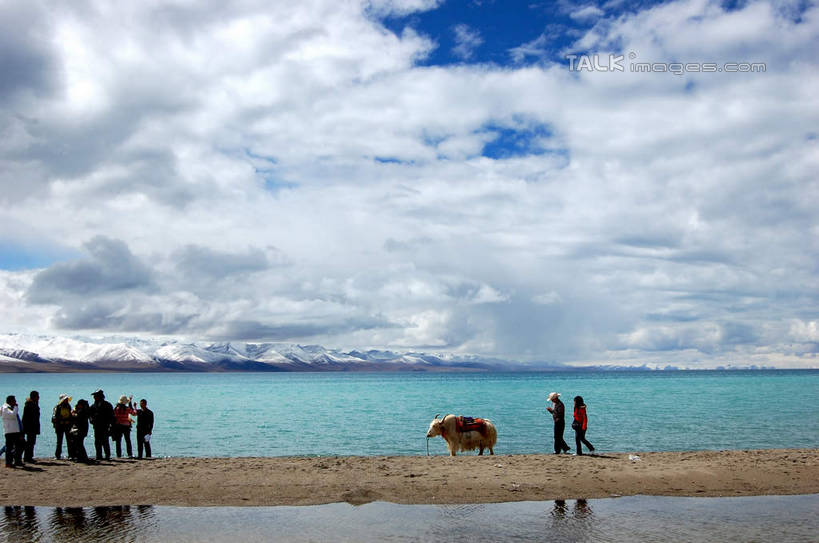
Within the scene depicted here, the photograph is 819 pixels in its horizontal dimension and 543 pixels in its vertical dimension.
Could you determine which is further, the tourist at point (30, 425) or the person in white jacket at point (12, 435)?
the tourist at point (30, 425)

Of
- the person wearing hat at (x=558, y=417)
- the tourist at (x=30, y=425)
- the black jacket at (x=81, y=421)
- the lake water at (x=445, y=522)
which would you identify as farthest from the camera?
the person wearing hat at (x=558, y=417)

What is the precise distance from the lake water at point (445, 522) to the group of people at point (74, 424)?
6.31 meters

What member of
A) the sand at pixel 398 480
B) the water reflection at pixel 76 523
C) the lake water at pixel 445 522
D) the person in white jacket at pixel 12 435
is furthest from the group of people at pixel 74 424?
the lake water at pixel 445 522

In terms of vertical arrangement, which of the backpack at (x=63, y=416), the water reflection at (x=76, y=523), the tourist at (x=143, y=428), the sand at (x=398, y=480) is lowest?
the sand at (x=398, y=480)

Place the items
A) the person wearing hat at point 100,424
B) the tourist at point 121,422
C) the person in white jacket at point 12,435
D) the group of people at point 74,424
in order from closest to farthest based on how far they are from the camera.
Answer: the person in white jacket at point 12,435 → the group of people at point 74,424 → the person wearing hat at point 100,424 → the tourist at point 121,422

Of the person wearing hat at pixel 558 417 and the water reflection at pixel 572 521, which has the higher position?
the person wearing hat at pixel 558 417

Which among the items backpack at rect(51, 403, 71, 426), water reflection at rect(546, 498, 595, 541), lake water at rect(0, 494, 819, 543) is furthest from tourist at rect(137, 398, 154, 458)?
water reflection at rect(546, 498, 595, 541)

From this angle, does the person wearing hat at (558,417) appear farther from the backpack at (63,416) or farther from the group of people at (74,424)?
the backpack at (63,416)

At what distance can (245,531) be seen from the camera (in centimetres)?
1236

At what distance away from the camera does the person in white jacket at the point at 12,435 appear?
19.5 metres

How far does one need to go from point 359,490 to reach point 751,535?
29.5 feet

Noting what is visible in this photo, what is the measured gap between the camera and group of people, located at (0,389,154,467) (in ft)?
64.3

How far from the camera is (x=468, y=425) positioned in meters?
23.6

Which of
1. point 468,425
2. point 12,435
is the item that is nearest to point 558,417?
point 468,425
